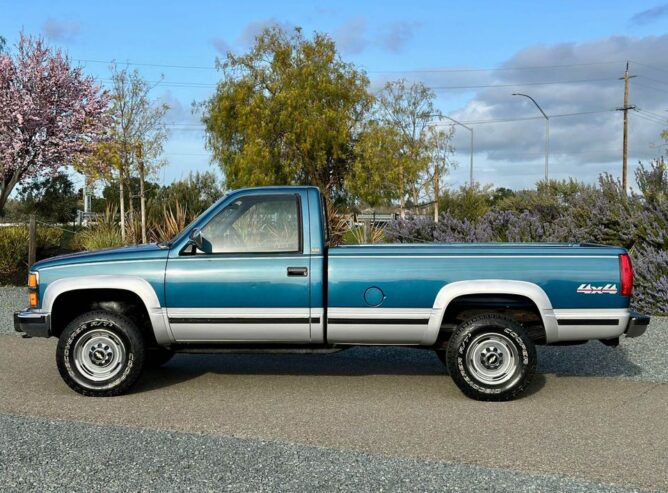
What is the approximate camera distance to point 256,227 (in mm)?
6949

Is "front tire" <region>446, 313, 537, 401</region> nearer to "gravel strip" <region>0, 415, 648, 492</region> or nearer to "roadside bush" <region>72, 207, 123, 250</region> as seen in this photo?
"gravel strip" <region>0, 415, 648, 492</region>

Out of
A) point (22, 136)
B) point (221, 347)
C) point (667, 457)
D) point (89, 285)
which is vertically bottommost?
point (667, 457)

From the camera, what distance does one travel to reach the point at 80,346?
686 centimetres

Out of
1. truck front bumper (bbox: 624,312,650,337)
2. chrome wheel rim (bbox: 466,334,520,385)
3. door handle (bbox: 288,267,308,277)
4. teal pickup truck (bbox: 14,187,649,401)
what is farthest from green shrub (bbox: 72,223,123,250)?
truck front bumper (bbox: 624,312,650,337)

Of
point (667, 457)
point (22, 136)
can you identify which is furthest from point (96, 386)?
point (22, 136)

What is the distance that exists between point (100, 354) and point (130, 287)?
702 millimetres

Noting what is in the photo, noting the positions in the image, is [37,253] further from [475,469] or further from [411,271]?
[475,469]

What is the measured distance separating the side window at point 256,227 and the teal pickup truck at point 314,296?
0.04 ft

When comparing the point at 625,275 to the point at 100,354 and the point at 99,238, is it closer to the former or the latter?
the point at 100,354

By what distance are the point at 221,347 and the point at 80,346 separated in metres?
1.29

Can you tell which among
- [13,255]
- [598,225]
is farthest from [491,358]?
[13,255]

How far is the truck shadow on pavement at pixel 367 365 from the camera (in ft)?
25.8

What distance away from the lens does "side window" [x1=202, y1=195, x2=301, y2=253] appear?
684 centimetres

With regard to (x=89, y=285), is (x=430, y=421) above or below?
below
